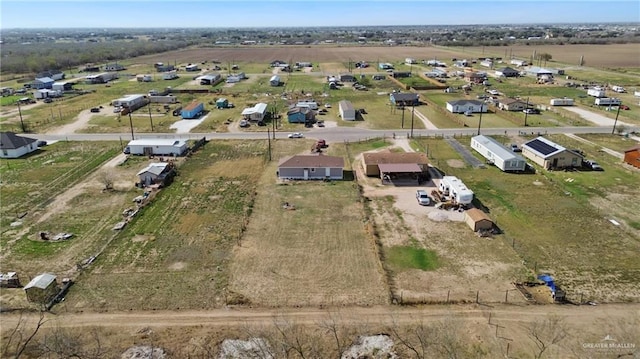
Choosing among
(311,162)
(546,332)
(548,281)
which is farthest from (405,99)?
(546,332)

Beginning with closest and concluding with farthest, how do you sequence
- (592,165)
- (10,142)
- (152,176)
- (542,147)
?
(152,176)
(592,165)
(542,147)
(10,142)

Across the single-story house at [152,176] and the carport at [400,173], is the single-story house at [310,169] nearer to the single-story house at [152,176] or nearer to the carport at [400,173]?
the carport at [400,173]

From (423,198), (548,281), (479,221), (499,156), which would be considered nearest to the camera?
(548,281)

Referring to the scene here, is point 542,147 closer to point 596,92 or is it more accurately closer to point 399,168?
point 399,168

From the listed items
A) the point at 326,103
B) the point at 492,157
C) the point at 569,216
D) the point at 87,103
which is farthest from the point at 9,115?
the point at 569,216

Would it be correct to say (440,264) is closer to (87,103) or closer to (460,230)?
(460,230)

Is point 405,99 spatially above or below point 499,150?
above

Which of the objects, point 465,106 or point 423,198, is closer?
point 423,198
